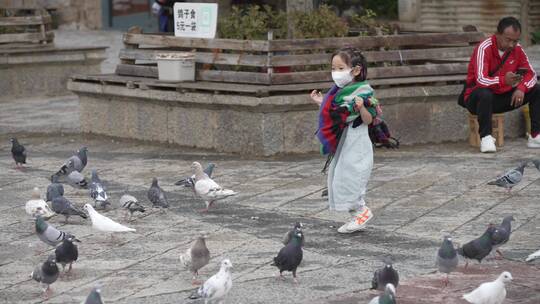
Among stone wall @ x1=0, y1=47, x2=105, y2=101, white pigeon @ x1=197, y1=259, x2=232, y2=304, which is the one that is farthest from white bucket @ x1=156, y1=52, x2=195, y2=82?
white pigeon @ x1=197, y1=259, x2=232, y2=304

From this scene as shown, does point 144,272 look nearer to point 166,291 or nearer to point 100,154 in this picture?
point 166,291

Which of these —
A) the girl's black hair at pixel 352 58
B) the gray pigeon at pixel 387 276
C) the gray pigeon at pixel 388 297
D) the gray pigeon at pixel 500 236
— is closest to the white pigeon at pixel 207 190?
the girl's black hair at pixel 352 58

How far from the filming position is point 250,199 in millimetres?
10109

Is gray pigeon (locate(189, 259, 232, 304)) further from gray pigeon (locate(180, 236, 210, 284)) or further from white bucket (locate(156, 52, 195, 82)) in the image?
white bucket (locate(156, 52, 195, 82))

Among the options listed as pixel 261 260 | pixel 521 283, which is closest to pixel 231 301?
pixel 261 260

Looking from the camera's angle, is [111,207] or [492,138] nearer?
[111,207]

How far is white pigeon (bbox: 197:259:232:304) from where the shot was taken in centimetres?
675

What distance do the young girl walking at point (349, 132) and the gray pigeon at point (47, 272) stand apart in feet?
7.93

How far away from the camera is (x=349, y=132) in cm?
884

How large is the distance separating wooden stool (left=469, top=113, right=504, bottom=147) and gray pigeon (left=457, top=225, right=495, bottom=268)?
4759 mm

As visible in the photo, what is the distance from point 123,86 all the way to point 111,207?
11.9ft

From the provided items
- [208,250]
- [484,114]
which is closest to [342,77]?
[208,250]

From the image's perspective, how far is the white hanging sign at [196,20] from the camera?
12836 mm

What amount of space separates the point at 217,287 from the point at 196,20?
6615 mm
